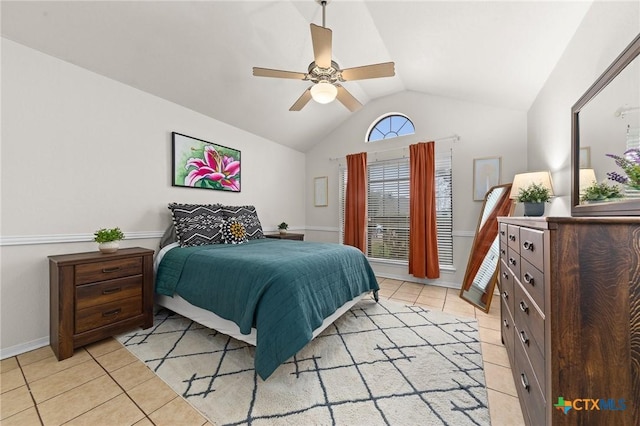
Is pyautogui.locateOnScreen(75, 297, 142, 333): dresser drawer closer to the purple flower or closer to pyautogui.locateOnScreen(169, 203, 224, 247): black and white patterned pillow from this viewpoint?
pyautogui.locateOnScreen(169, 203, 224, 247): black and white patterned pillow

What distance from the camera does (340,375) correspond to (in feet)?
5.43

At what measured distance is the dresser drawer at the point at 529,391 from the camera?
0.97 metres

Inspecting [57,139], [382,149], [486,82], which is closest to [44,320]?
[57,139]

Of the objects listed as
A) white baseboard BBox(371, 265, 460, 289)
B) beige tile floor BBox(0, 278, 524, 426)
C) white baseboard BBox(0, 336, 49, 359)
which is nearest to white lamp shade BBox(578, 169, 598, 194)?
beige tile floor BBox(0, 278, 524, 426)

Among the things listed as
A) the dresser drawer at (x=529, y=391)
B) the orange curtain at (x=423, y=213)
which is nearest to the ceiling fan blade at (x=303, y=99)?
the orange curtain at (x=423, y=213)

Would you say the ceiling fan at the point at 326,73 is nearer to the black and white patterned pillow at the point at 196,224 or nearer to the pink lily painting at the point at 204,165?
the pink lily painting at the point at 204,165

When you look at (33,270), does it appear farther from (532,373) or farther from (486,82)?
(486,82)

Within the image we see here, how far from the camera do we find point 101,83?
242cm

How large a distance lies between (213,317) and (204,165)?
213 centimetres

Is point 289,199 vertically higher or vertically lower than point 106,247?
higher

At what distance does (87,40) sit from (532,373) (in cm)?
386

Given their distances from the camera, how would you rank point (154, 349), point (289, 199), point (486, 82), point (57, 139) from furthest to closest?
point (289, 199), point (486, 82), point (57, 139), point (154, 349)

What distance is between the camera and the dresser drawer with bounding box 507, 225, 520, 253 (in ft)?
4.48

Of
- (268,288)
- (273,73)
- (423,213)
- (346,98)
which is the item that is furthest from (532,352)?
(423,213)
